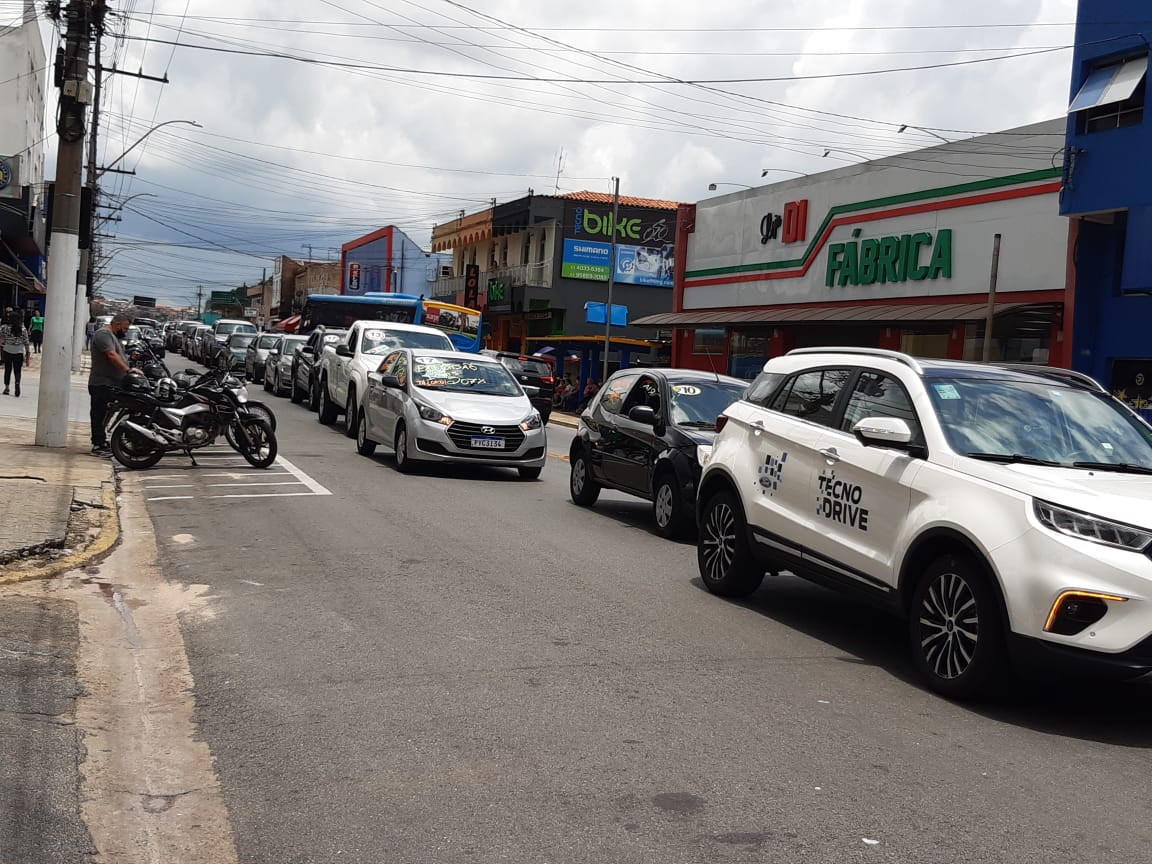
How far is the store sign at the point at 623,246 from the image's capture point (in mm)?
57438

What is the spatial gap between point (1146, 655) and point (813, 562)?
91.8 inches

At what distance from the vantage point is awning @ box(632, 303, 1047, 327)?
24359mm

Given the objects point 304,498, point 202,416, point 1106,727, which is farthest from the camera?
point 202,416

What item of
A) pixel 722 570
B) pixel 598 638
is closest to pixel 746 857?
pixel 598 638

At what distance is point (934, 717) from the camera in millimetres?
5973

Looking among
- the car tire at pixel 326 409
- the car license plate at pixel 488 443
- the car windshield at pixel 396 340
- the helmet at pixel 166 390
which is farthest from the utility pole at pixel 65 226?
the car tire at pixel 326 409

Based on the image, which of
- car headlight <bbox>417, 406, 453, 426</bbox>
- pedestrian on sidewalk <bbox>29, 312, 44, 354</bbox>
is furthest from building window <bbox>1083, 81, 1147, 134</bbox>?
pedestrian on sidewalk <bbox>29, 312, 44, 354</bbox>

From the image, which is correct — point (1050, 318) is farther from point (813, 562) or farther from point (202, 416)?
point (813, 562)

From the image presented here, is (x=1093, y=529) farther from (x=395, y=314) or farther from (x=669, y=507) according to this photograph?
(x=395, y=314)

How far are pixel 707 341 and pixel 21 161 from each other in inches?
1398

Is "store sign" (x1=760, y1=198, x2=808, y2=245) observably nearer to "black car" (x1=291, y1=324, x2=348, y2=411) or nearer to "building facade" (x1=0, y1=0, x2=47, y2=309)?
"black car" (x1=291, y1=324, x2=348, y2=411)

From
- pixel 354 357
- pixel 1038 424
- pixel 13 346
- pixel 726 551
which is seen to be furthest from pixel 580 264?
pixel 1038 424

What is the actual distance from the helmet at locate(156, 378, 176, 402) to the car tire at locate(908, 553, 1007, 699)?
11.5 metres

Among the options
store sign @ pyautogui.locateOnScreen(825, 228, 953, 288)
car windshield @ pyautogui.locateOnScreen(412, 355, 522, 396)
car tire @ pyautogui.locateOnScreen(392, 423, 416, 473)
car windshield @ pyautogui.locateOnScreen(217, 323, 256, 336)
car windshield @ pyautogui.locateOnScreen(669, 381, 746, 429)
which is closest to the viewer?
car windshield @ pyautogui.locateOnScreen(669, 381, 746, 429)
